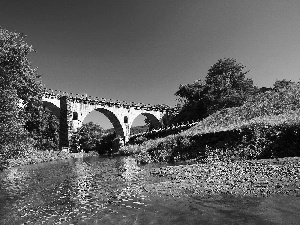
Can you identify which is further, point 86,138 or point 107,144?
point 107,144

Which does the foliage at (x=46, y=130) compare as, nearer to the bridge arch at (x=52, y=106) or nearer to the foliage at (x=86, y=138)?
the bridge arch at (x=52, y=106)

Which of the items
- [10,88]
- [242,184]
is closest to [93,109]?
[10,88]

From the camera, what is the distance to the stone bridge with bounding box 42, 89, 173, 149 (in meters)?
50.6

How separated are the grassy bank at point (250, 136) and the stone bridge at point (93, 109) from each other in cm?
3250

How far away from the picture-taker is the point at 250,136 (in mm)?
15086

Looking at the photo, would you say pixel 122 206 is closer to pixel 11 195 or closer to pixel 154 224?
pixel 154 224

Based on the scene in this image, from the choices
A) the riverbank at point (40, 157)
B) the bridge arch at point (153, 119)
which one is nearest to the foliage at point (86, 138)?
the riverbank at point (40, 157)

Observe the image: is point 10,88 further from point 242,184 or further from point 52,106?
point 52,106

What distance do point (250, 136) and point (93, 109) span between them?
47.0 metres

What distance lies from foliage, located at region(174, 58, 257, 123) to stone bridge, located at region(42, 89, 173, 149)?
1553 centimetres

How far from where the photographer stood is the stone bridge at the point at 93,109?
5059cm

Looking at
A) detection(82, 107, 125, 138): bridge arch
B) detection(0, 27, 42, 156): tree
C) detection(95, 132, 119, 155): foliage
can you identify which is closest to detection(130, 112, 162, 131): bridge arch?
detection(82, 107, 125, 138): bridge arch

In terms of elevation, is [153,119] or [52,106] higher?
[52,106]

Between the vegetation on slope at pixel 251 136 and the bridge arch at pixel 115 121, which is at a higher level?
the bridge arch at pixel 115 121
